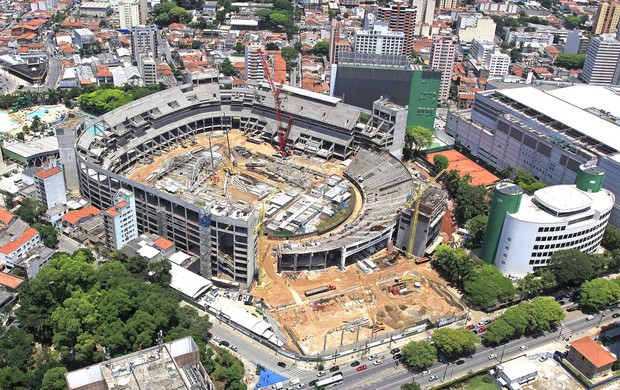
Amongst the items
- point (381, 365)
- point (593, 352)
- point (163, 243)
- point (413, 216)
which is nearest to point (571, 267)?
point (593, 352)

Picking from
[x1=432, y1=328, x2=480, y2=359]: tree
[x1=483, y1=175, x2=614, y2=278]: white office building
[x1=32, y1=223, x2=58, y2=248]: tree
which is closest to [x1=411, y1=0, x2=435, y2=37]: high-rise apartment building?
[x1=483, y1=175, x2=614, y2=278]: white office building

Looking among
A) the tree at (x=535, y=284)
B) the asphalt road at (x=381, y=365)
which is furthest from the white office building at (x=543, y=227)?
the asphalt road at (x=381, y=365)

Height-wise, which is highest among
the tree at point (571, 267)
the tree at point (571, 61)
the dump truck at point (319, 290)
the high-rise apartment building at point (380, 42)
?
the high-rise apartment building at point (380, 42)

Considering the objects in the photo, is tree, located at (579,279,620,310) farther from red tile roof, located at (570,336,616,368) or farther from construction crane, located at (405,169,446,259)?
construction crane, located at (405,169,446,259)

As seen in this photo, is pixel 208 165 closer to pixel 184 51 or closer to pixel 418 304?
pixel 418 304

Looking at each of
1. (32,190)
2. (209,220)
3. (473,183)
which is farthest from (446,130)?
(32,190)

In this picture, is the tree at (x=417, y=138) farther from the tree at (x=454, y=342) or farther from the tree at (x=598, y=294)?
the tree at (x=454, y=342)
